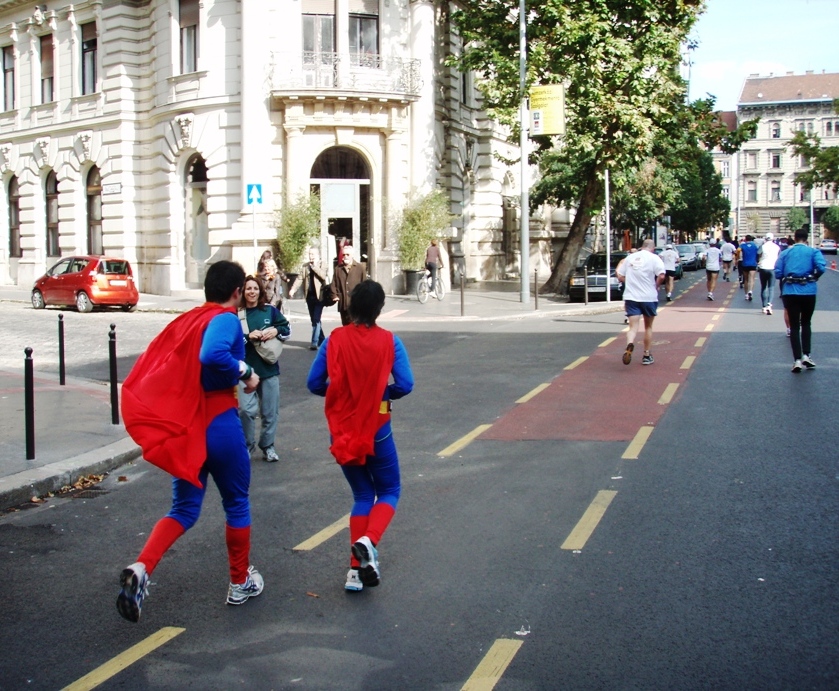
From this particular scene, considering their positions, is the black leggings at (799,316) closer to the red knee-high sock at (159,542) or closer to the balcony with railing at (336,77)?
the red knee-high sock at (159,542)

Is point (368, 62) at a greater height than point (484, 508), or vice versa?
point (368, 62)

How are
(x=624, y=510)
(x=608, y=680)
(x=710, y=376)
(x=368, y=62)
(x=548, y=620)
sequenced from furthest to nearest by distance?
1. (x=368, y=62)
2. (x=710, y=376)
3. (x=624, y=510)
4. (x=548, y=620)
5. (x=608, y=680)

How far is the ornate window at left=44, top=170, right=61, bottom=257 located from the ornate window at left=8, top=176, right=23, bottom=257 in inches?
73.4

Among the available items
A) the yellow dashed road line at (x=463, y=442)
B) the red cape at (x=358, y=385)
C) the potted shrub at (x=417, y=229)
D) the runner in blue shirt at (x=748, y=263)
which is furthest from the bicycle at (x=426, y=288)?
the red cape at (x=358, y=385)

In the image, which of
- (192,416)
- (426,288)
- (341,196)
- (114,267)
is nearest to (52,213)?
(114,267)

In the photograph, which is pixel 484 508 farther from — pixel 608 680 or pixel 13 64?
pixel 13 64

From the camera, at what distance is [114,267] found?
25797 millimetres

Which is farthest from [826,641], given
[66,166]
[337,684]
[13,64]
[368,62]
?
[13,64]

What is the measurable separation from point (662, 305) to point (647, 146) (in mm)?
4598

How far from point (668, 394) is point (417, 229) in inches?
703

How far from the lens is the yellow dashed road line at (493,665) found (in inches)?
162

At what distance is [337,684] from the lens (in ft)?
13.6

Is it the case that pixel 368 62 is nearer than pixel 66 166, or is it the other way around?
pixel 368 62

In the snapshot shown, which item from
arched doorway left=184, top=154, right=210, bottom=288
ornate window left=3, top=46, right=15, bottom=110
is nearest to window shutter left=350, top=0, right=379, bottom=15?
arched doorway left=184, top=154, right=210, bottom=288
